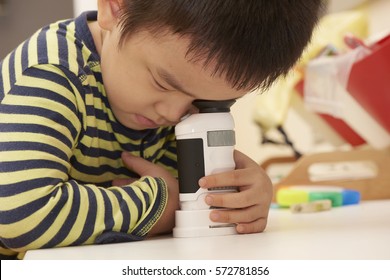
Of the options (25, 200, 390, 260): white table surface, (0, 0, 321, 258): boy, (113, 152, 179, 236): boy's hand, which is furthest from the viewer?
(113, 152, 179, 236): boy's hand

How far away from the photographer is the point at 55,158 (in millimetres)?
757

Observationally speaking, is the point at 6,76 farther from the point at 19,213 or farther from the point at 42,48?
the point at 19,213

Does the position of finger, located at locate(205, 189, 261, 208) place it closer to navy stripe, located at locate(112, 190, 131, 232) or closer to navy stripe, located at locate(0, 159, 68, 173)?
navy stripe, located at locate(112, 190, 131, 232)

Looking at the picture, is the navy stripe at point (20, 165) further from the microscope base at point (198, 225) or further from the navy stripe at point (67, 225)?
the microscope base at point (198, 225)

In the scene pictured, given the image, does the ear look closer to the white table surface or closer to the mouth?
the mouth

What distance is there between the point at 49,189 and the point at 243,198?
0.23m

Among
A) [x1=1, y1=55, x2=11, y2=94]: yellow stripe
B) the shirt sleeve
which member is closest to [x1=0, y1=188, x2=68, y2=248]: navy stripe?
the shirt sleeve

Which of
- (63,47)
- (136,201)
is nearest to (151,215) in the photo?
(136,201)

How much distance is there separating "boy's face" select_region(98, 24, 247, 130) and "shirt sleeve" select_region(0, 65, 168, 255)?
71mm

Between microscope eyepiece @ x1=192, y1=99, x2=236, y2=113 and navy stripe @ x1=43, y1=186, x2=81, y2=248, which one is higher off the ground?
microscope eyepiece @ x1=192, y1=99, x2=236, y2=113

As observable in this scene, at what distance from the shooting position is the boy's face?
0.75 meters

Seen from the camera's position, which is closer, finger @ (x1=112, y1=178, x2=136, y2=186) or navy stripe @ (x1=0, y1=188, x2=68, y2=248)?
navy stripe @ (x1=0, y1=188, x2=68, y2=248)

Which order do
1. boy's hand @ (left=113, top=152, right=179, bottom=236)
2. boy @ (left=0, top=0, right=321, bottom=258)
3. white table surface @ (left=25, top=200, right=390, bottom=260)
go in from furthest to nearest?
boy's hand @ (left=113, top=152, right=179, bottom=236), boy @ (left=0, top=0, right=321, bottom=258), white table surface @ (left=25, top=200, right=390, bottom=260)

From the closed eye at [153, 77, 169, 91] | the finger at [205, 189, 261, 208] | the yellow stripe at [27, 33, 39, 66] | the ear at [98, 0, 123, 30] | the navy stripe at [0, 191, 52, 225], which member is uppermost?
the ear at [98, 0, 123, 30]
